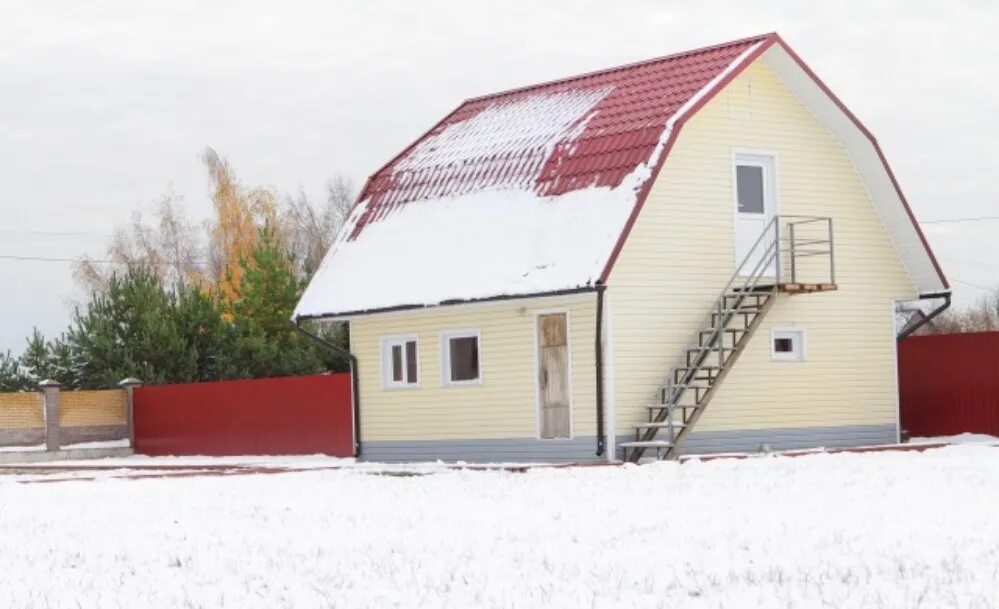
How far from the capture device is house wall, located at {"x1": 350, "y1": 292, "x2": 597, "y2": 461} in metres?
25.3

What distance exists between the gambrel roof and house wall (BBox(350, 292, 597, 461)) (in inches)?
22.9

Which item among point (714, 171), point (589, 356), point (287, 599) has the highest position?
point (714, 171)

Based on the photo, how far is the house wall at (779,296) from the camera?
83.0 feet

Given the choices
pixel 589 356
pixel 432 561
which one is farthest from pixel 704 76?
pixel 432 561

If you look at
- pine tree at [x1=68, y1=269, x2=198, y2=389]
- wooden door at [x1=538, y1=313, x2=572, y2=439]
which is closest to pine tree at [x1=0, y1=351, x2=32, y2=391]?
pine tree at [x1=68, y1=269, x2=198, y2=389]

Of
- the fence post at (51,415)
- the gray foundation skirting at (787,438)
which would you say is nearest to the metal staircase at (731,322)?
the gray foundation skirting at (787,438)

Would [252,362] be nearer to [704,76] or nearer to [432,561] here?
[704,76]

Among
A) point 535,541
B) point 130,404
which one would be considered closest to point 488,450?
point 535,541

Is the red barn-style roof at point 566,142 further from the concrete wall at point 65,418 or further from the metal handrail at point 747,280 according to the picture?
the concrete wall at point 65,418

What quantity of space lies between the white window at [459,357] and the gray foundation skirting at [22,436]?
1469cm

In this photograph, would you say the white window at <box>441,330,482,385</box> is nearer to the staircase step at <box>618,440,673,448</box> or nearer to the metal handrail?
the staircase step at <box>618,440,673,448</box>

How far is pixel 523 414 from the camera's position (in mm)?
26203

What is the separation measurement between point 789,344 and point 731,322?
156 centimetres

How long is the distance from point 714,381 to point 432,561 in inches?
497
